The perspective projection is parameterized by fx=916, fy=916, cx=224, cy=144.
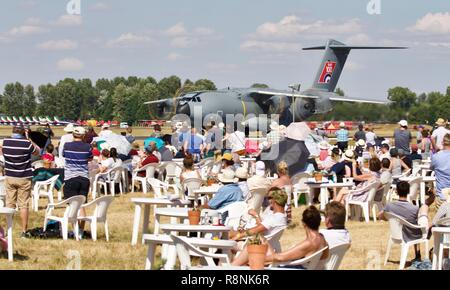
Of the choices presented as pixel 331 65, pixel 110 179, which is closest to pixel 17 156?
pixel 110 179

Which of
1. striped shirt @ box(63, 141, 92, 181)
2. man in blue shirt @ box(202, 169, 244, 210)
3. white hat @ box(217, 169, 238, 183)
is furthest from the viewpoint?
striped shirt @ box(63, 141, 92, 181)

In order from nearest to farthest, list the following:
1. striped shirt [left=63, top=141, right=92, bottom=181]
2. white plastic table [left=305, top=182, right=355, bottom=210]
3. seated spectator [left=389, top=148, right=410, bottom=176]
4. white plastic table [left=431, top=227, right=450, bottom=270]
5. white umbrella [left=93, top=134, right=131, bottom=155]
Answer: white plastic table [left=431, top=227, right=450, bottom=270]
striped shirt [left=63, top=141, right=92, bottom=181]
white plastic table [left=305, top=182, right=355, bottom=210]
seated spectator [left=389, top=148, right=410, bottom=176]
white umbrella [left=93, top=134, right=131, bottom=155]

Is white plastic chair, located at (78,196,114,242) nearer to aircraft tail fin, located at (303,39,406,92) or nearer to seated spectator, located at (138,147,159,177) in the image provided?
seated spectator, located at (138,147,159,177)

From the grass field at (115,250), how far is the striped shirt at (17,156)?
2.96ft

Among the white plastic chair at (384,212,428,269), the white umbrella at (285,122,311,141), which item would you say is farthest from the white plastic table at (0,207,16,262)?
the white umbrella at (285,122,311,141)

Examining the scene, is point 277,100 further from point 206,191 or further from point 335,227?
point 335,227

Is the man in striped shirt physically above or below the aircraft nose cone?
above

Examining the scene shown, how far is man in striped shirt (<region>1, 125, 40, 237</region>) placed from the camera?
12555 millimetres

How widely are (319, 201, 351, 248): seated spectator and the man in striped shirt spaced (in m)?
5.49

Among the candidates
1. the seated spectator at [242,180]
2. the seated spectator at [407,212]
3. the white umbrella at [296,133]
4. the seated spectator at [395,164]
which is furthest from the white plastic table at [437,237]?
the seated spectator at [395,164]

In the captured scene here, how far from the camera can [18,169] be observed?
12.7 meters
